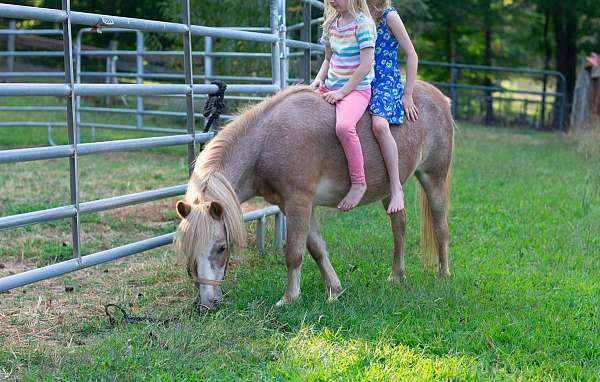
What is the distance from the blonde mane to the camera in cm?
353

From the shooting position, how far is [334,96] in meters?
4.14

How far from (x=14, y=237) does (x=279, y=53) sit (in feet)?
8.18

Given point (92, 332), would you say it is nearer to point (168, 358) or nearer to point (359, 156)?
point (168, 358)

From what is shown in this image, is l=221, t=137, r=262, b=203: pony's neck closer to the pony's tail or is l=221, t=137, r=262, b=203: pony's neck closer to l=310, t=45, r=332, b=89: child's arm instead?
l=310, t=45, r=332, b=89: child's arm

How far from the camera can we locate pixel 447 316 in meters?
3.83

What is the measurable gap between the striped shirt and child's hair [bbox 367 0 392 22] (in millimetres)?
241

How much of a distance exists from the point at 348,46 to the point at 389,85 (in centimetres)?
38

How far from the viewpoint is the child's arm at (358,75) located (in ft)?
13.3

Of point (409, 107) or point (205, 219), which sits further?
point (409, 107)

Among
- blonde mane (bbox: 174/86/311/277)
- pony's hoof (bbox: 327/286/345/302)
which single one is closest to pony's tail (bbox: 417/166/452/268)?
pony's hoof (bbox: 327/286/345/302)

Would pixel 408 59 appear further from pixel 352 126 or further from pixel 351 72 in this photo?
pixel 352 126

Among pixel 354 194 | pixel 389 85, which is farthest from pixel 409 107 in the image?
pixel 354 194

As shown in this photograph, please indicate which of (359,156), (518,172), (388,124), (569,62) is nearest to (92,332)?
(359,156)

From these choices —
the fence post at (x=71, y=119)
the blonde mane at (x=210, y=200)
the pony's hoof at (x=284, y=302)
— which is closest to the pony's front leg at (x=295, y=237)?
the pony's hoof at (x=284, y=302)
